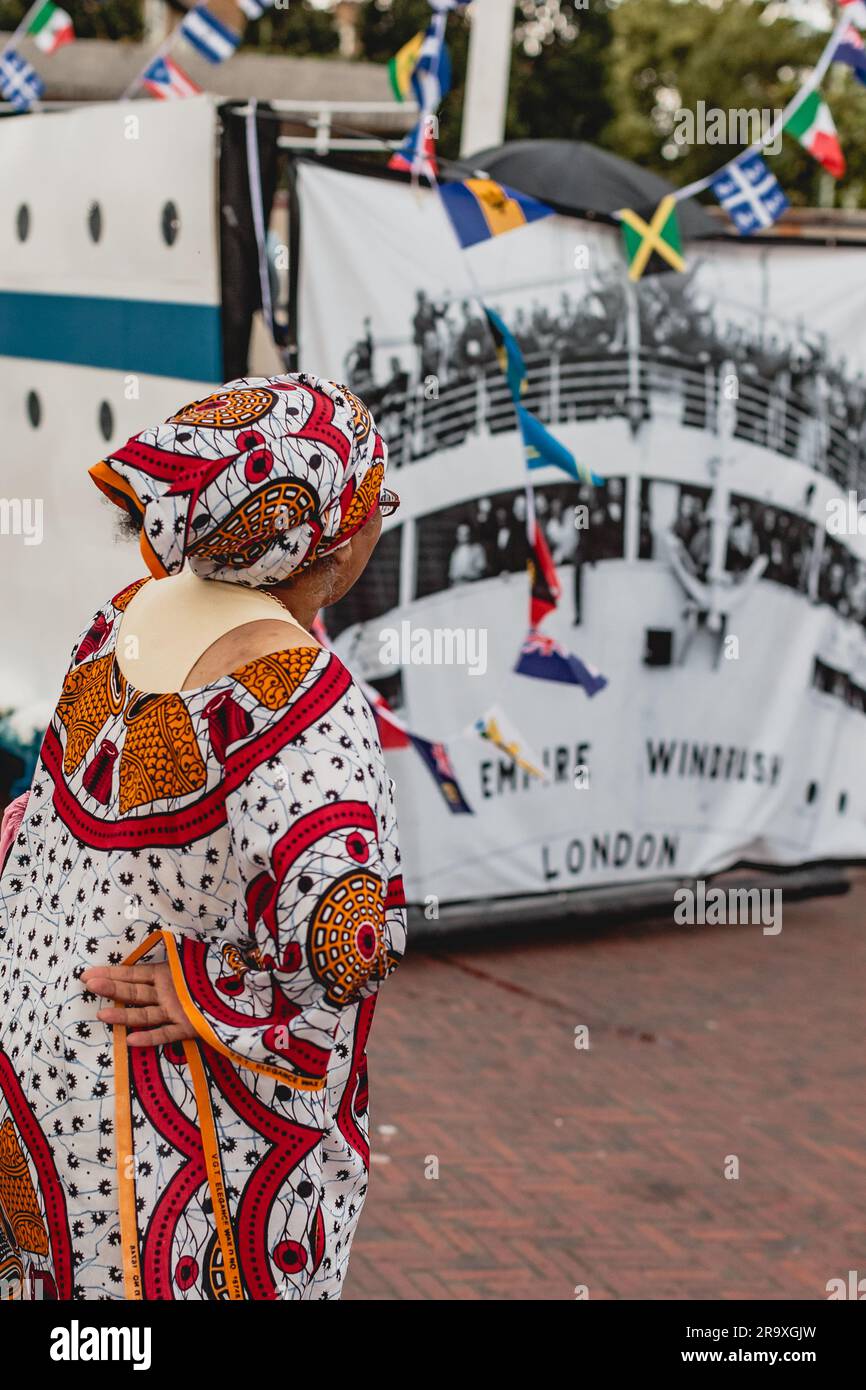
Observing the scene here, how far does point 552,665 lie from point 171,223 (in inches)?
81.5

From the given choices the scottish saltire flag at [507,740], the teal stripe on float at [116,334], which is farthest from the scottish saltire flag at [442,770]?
the teal stripe on float at [116,334]

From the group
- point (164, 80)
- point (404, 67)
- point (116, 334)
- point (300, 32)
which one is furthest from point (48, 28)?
point (300, 32)

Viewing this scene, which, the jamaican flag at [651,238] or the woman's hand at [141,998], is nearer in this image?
the woman's hand at [141,998]

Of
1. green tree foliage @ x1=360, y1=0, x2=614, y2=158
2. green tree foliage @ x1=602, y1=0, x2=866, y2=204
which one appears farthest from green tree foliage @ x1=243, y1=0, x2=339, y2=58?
green tree foliage @ x1=602, y1=0, x2=866, y2=204

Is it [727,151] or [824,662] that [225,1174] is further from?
[727,151]

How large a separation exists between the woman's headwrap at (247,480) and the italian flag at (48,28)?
23.9ft

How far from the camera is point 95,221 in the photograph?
5.95 metres

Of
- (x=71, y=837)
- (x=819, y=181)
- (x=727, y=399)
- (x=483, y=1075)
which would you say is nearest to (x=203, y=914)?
(x=71, y=837)

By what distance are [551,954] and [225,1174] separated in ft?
16.4

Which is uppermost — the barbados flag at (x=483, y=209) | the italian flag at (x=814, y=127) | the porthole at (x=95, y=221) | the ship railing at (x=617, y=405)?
the italian flag at (x=814, y=127)

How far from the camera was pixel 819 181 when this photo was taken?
1339 inches

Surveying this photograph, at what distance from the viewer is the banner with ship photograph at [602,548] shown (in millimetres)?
6152

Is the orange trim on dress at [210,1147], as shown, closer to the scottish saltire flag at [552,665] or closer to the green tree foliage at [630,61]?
the scottish saltire flag at [552,665]

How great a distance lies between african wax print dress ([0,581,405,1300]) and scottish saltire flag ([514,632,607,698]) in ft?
13.1
